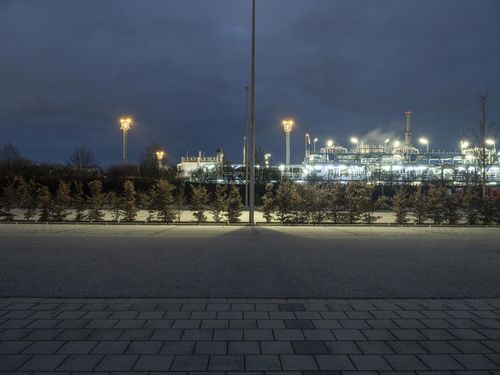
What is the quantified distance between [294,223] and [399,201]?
4.77 meters

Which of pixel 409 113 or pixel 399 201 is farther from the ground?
pixel 409 113

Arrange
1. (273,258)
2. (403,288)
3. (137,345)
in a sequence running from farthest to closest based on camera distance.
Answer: (273,258) → (403,288) → (137,345)

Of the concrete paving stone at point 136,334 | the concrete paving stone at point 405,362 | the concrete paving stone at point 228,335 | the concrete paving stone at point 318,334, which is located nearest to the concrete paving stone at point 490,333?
the concrete paving stone at point 405,362

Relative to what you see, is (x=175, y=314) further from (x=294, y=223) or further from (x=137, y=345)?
(x=294, y=223)

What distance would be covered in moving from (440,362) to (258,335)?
1.82 meters

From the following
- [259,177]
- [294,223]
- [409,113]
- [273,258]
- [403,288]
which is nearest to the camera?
[403,288]

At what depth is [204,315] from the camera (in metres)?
5.27

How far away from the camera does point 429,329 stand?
484cm

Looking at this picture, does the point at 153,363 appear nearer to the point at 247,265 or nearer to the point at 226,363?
the point at 226,363

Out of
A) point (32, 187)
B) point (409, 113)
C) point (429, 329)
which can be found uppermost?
point (409, 113)

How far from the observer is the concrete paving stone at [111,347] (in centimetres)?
412

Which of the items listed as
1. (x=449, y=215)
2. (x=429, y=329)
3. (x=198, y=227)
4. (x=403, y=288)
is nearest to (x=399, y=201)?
(x=449, y=215)

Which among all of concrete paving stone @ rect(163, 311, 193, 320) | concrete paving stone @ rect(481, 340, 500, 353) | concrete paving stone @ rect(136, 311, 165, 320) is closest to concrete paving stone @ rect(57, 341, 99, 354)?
concrete paving stone @ rect(136, 311, 165, 320)

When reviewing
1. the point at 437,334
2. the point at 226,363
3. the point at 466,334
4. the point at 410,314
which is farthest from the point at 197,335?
the point at 466,334
